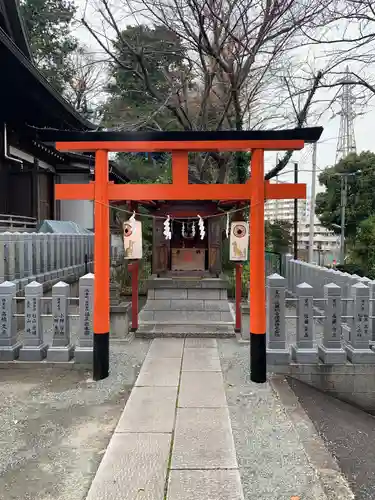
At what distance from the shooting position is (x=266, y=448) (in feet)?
13.2

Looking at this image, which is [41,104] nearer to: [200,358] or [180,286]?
[180,286]

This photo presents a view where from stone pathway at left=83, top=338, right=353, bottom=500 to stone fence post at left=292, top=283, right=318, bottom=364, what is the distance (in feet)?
3.03

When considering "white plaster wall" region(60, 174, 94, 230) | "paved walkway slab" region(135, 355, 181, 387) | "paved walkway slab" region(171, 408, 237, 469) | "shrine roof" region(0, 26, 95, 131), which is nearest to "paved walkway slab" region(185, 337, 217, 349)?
"paved walkway slab" region(135, 355, 181, 387)

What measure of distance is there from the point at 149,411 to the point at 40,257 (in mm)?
6940

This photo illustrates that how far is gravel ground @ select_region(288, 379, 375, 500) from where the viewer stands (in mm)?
3990

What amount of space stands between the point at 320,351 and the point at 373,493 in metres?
2.81

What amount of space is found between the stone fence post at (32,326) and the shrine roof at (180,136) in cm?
256

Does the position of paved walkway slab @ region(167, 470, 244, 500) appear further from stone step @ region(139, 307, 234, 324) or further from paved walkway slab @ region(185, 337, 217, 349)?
stone step @ region(139, 307, 234, 324)

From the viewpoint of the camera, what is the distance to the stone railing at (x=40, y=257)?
336 inches

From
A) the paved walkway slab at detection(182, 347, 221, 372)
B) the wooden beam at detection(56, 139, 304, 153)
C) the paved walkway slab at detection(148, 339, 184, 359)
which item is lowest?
the paved walkway slab at detection(148, 339, 184, 359)

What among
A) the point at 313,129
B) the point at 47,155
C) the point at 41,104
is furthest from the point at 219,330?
the point at 47,155

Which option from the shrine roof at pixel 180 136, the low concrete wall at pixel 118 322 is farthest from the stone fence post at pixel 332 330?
the low concrete wall at pixel 118 322

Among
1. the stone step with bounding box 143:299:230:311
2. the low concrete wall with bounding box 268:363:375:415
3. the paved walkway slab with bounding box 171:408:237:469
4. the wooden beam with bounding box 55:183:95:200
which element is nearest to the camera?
the paved walkway slab with bounding box 171:408:237:469

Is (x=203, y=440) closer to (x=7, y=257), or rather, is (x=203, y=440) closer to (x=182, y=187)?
(x=182, y=187)
